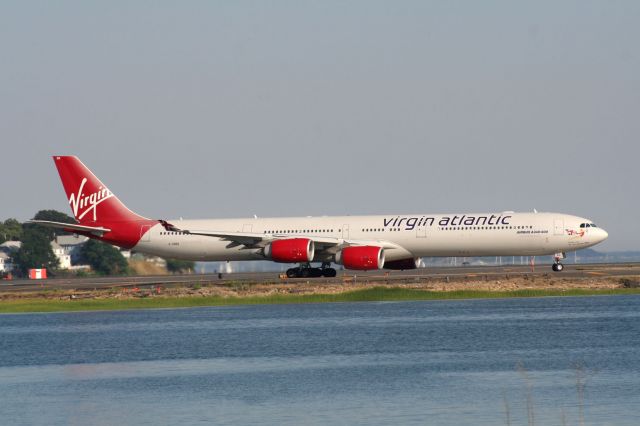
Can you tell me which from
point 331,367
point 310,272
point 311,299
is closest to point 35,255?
point 310,272

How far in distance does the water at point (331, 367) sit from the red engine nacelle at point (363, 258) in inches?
546

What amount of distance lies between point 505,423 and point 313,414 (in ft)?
16.8

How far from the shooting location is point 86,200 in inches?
3516

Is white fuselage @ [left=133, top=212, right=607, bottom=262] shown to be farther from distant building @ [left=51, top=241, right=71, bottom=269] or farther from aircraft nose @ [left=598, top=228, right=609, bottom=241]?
distant building @ [left=51, top=241, right=71, bottom=269]

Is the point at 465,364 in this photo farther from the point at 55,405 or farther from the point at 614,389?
the point at 55,405

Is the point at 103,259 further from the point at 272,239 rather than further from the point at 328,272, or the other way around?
the point at 272,239

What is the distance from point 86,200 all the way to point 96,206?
3.58 feet

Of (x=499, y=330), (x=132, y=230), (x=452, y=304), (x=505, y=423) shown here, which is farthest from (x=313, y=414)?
(x=132, y=230)

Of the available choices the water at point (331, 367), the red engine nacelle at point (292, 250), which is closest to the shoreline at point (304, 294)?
the red engine nacelle at point (292, 250)

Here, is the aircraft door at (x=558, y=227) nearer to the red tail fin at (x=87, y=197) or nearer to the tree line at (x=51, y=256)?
the red tail fin at (x=87, y=197)

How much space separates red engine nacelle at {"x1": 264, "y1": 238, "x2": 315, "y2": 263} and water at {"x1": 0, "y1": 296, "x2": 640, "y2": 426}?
15291mm

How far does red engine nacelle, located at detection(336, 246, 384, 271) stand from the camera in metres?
76.8

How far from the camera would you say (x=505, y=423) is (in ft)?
88.8

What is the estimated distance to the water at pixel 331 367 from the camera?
29.6 m
